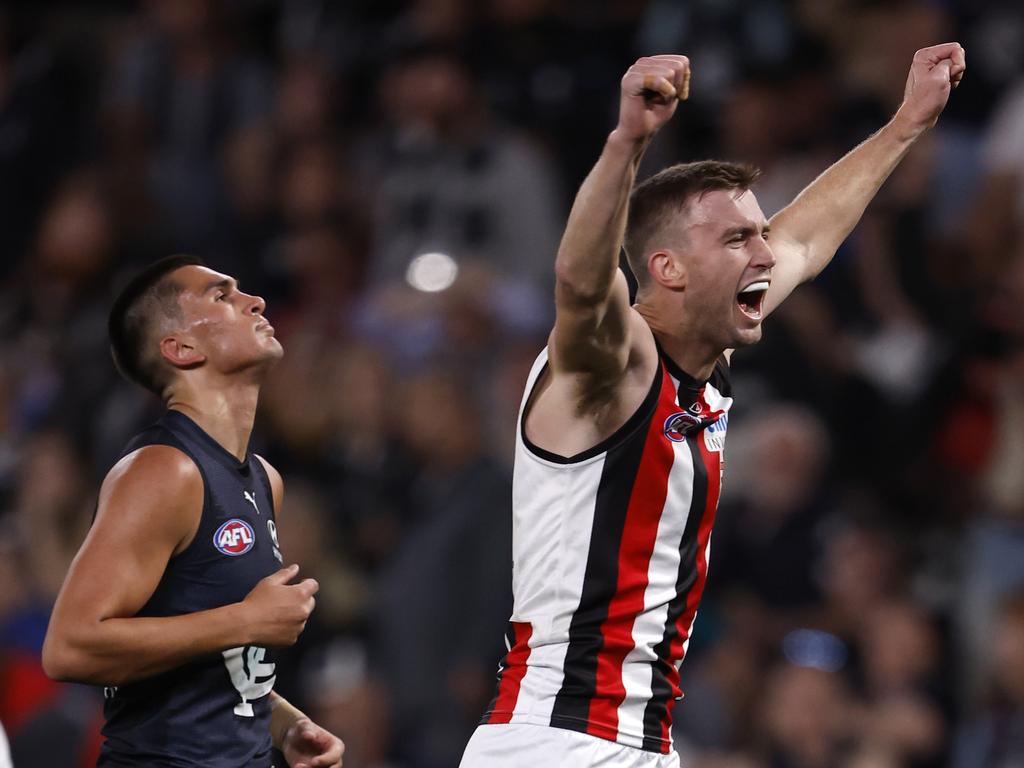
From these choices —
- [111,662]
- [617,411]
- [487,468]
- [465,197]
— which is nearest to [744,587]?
[487,468]

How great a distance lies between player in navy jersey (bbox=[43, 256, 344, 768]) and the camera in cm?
374

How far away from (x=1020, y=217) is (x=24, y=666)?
491cm

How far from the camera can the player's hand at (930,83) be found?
4.71 meters

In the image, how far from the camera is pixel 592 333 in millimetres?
3672

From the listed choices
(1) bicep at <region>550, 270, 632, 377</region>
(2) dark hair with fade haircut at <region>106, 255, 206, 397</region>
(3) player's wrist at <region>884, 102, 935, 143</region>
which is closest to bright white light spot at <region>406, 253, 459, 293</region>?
(3) player's wrist at <region>884, 102, 935, 143</region>

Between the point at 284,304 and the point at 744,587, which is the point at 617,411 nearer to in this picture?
the point at 744,587

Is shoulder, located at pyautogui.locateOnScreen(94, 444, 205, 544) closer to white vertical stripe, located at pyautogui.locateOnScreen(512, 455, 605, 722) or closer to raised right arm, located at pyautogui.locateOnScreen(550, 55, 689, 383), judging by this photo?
white vertical stripe, located at pyautogui.locateOnScreen(512, 455, 605, 722)

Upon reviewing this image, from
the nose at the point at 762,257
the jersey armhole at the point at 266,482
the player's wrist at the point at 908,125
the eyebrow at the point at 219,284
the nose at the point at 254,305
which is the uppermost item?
the player's wrist at the point at 908,125

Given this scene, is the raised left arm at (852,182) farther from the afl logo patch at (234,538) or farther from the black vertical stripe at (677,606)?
the afl logo patch at (234,538)

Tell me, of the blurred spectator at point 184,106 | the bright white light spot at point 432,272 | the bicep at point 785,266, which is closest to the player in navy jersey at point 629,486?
the bicep at point 785,266

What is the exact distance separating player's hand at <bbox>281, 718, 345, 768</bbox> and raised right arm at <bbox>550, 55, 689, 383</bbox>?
4.04 ft

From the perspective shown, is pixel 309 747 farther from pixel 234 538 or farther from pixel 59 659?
pixel 59 659

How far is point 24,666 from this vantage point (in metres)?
7.61

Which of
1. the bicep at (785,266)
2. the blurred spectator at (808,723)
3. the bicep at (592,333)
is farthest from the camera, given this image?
the blurred spectator at (808,723)
